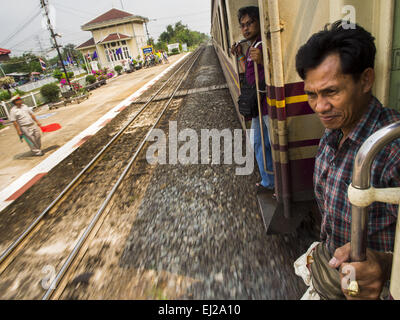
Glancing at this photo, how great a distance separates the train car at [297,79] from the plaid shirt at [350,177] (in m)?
0.29

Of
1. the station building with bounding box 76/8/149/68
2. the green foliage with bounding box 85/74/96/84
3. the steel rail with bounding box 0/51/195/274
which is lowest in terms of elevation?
the steel rail with bounding box 0/51/195/274

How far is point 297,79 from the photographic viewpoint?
201cm

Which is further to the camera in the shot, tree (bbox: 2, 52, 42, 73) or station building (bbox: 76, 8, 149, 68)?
tree (bbox: 2, 52, 42, 73)

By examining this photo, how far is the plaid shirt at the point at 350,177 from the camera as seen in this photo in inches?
38.8

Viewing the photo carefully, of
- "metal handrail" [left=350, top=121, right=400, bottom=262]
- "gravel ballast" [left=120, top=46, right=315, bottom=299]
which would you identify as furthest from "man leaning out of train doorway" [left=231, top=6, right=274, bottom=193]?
"metal handrail" [left=350, top=121, right=400, bottom=262]

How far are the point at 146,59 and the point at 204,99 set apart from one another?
2800cm

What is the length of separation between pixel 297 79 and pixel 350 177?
112cm

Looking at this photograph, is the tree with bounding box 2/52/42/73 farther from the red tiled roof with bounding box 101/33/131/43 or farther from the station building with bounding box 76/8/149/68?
the red tiled roof with bounding box 101/33/131/43

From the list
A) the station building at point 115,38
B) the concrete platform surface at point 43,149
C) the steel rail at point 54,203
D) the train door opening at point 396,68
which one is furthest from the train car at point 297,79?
the station building at point 115,38

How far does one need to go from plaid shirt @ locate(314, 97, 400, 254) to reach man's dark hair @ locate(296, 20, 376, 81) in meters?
0.18

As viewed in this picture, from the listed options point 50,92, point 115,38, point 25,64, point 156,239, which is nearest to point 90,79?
point 50,92

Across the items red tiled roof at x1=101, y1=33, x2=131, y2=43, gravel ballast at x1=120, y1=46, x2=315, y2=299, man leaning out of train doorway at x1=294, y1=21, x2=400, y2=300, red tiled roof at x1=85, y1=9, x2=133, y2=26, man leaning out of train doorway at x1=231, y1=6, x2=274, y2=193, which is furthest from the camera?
red tiled roof at x1=85, y1=9, x2=133, y2=26

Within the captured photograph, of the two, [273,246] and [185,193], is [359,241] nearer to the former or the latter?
[273,246]

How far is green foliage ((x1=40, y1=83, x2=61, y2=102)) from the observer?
645 inches
